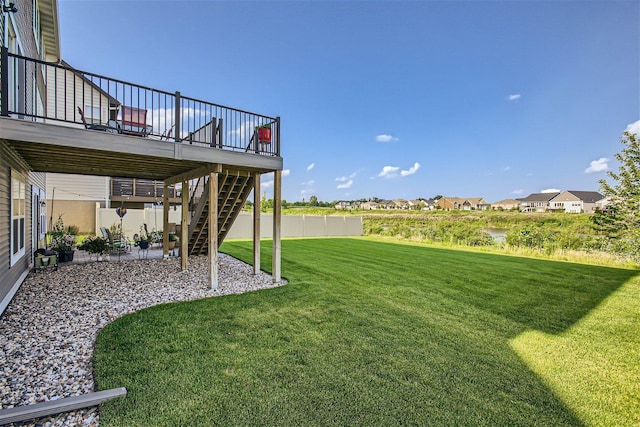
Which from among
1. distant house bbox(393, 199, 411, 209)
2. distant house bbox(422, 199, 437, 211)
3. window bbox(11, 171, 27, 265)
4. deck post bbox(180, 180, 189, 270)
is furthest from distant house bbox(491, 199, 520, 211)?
window bbox(11, 171, 27, 265)

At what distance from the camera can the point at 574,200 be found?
51.4 metres

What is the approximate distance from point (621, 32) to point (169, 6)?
55.1 ft

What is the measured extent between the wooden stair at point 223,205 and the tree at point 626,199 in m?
13.0

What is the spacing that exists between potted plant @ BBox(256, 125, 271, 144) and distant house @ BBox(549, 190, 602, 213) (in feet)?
187

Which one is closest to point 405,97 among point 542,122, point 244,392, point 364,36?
point 364,36

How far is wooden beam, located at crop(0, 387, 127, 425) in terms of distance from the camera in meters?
2.22

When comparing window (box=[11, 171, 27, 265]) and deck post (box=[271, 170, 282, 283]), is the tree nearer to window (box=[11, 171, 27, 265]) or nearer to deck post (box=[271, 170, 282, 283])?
deck post (box=[271, 170, 282, 283])

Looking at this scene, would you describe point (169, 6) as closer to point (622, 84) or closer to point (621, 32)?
point (621, 32)

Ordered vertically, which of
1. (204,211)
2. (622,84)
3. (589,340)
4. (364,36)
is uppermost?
(364,36)

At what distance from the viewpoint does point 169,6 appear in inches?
451

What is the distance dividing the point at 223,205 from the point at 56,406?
239 inches

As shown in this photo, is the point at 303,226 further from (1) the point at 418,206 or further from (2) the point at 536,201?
(2) the point at 536,201

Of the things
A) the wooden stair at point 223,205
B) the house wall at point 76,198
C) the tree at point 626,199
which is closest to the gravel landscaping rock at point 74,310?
the wooden stair at point 223,205

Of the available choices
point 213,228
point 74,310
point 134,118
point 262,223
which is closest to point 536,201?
point 262,223
